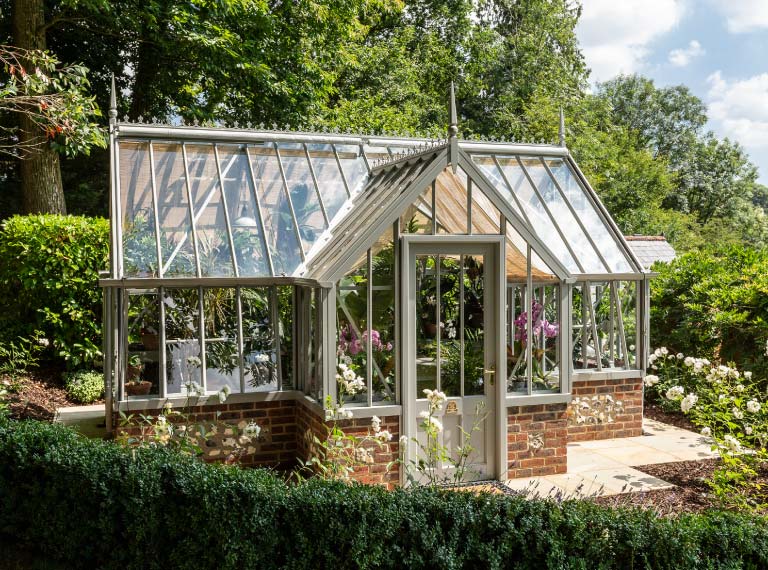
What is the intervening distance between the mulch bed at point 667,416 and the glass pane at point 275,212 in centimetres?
638

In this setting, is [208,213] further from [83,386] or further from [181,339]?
[83,386]

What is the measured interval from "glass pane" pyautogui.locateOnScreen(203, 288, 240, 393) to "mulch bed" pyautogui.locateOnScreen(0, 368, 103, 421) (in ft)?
12.6

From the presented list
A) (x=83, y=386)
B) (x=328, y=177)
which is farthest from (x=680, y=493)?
(x=83, y=386)

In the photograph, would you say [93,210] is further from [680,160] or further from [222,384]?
[680,160]

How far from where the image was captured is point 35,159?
13.6 meters

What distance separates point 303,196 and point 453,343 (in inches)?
112

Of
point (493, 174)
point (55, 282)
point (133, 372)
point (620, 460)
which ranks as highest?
point (493, 174)

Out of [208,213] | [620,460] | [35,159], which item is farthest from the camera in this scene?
[35,159]

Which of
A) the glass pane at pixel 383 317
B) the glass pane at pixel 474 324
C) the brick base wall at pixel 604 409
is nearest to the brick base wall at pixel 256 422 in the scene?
the glass pane at pixel 383 317

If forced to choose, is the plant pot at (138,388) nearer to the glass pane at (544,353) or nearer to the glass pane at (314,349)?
the glass pane at (314,349)

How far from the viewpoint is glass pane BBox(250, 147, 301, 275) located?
8.05 m

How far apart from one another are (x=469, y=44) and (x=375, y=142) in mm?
17981

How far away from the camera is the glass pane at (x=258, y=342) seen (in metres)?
7.80

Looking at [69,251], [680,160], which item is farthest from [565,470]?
[680,160]
